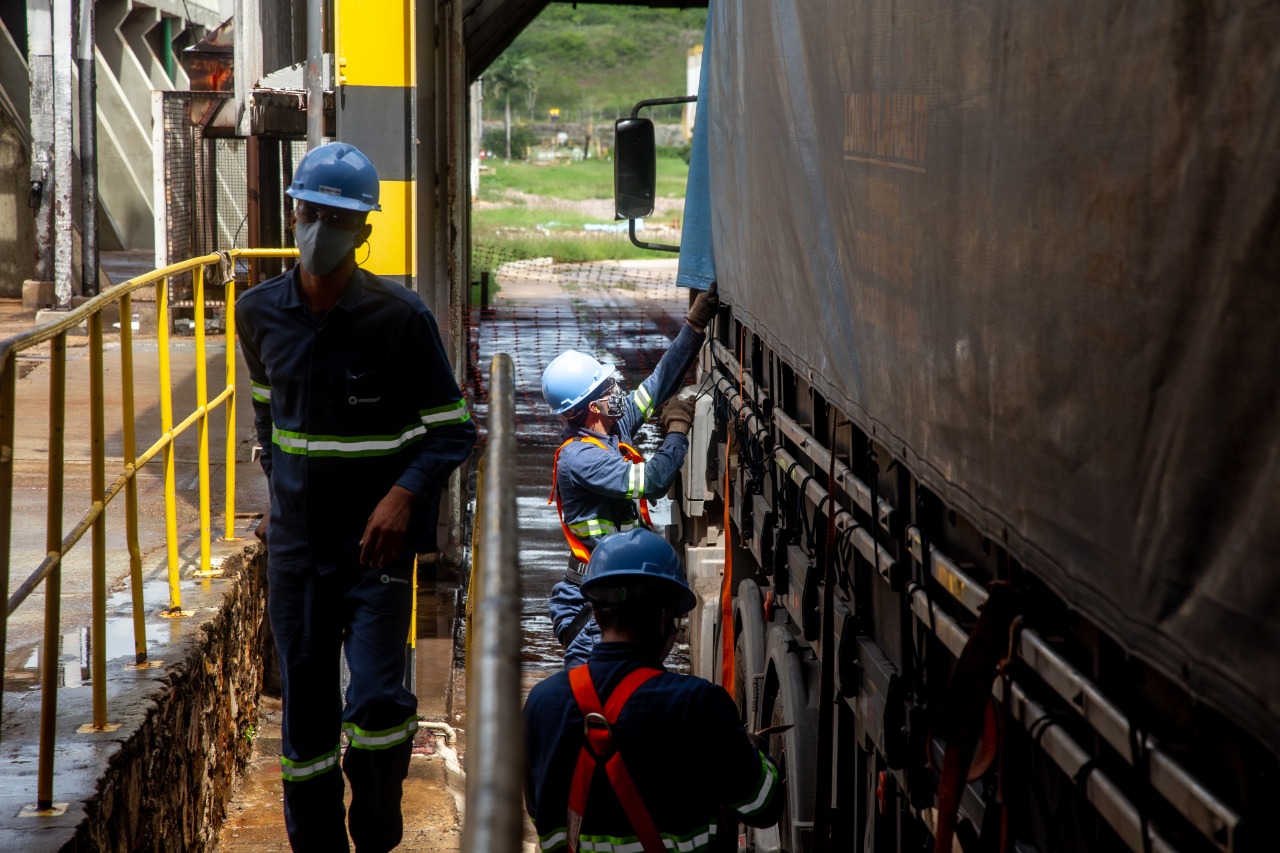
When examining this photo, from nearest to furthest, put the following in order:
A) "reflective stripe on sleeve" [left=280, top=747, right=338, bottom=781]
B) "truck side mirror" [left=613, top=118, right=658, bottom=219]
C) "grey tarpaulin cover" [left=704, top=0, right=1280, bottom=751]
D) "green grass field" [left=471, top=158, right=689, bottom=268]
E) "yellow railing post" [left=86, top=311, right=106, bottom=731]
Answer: "grey tarpaulin cover" [left=704, top=0, right=1280, bottom=751] < "yellow railing post" [left=86, top=311, right=106, bottom=731] < "reflective stripe on sleeve" [left=280, top=747, right=338, bottom=781] < "truck side mirror" [left=613, top=118, right=658, bottom=219] < "green grass field" [left=471, top=158, right=689, bottom=268]

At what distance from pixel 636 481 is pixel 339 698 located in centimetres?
204

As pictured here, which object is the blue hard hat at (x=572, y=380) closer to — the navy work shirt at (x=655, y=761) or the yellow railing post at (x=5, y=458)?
the navy work shirt at (x=655, y=761)

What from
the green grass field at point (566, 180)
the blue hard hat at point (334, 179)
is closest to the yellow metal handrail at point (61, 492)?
the blue hard hat at point (334, 179)

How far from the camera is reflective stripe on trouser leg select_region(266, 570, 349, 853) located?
4172 mm

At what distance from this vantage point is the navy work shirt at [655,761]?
11.1 feet

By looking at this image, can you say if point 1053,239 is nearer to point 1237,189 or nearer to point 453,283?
point 1237,189

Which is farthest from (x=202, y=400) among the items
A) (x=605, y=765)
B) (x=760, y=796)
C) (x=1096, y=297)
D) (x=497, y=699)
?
(x=497, y=699)

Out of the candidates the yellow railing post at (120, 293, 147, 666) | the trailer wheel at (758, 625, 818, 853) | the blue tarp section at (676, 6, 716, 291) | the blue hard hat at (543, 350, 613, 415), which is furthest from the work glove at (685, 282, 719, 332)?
the yellow railing post at (120, 293, 147, 666)

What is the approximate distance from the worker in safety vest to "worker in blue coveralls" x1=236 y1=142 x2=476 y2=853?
33.4 inches

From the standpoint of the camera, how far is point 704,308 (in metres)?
6.86

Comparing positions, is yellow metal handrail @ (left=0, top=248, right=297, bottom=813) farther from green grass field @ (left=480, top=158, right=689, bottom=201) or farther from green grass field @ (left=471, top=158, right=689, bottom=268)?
green grass field @ (left=480, top=158, right=689, bottom=201)

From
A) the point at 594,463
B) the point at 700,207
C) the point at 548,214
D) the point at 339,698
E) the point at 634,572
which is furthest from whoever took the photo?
the point at 548,214

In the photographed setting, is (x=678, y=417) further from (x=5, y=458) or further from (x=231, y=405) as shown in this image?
(x=5, y=458)

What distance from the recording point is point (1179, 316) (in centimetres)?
166
